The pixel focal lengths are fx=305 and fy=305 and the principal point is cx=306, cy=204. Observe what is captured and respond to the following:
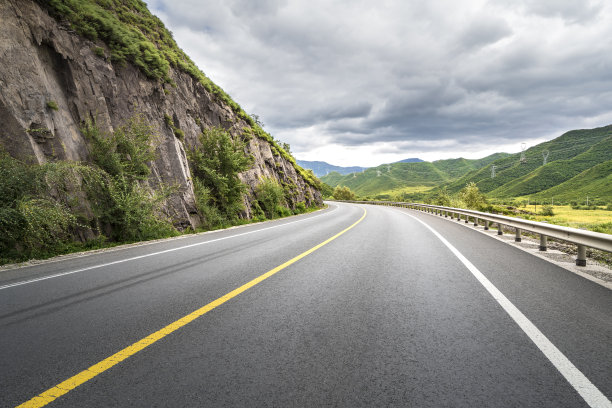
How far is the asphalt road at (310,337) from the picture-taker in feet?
7.22

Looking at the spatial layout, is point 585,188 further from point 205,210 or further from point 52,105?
point 52,105

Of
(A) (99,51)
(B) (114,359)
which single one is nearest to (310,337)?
(B) (114,359)

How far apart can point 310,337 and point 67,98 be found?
14.1 meters

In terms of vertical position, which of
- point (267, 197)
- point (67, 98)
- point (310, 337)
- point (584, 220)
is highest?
point (67, 98)

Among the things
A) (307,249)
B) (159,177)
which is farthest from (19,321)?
(159,177)

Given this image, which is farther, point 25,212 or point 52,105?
point 52,105

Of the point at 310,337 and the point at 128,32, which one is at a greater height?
the point at 128,32

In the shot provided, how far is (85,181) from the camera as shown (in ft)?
32.7

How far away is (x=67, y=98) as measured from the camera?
12000mm

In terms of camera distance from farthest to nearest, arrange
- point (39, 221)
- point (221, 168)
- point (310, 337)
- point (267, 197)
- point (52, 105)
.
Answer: point (267, 197) < point (221, 168) < point (52, 105) < point (39, 221) < point (310, 337)

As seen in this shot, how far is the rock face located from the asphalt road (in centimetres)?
626

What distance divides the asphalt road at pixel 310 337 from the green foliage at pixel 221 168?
12.4 meters

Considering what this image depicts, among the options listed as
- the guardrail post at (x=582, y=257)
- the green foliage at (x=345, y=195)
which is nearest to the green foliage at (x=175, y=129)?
the guardrail post at (x=582, y=257)

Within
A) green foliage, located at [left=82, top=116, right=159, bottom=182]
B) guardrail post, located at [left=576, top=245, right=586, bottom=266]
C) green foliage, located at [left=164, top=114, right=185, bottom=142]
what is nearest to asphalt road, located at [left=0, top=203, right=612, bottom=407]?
guardrail post, located at [left=576, top=245, right=586, bottom=266]
